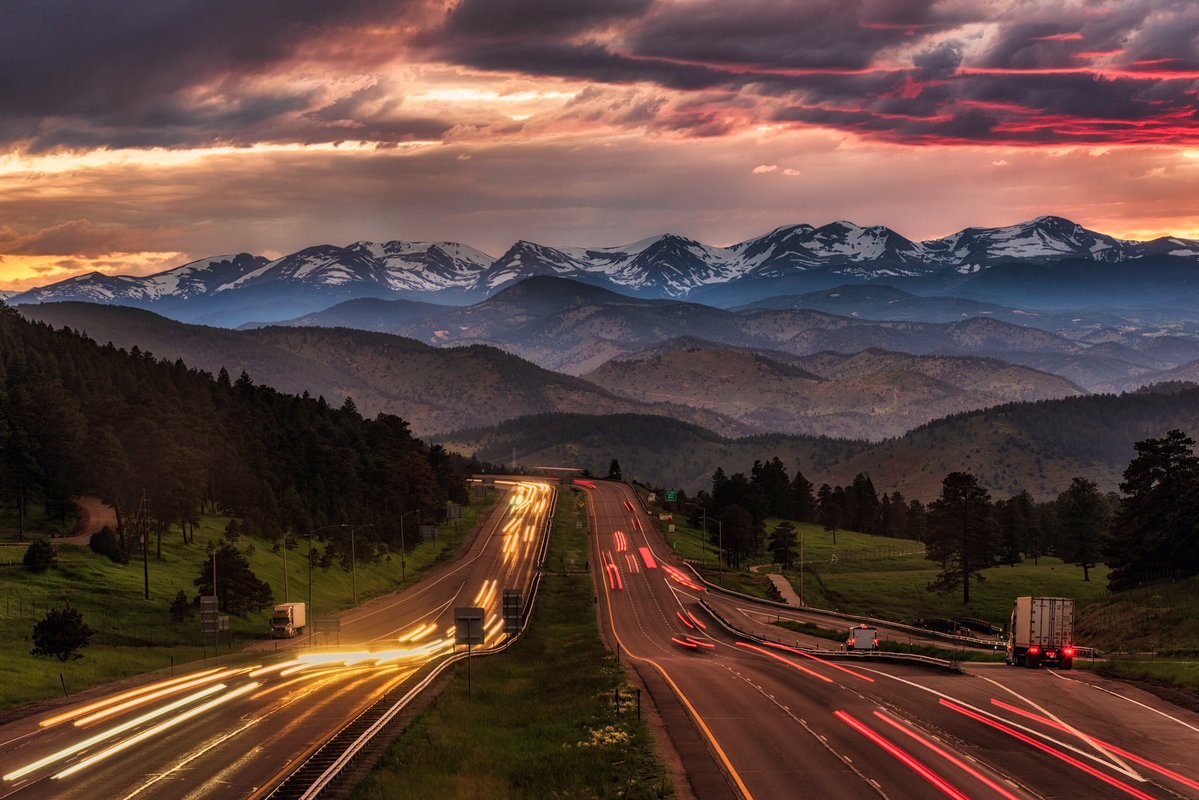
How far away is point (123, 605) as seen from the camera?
300 feet

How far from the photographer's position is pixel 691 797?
33.5 m

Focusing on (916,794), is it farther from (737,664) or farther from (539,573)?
(539,573)

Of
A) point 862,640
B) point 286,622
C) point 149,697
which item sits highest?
point 149,697

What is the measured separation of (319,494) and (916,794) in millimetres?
142424

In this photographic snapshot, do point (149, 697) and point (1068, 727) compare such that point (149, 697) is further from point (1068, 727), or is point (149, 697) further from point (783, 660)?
point (1068, 727)

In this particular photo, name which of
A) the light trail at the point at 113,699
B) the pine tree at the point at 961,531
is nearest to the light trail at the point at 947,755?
the light trail at the point at 113,699

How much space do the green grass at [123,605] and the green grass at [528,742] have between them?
70.5 ft

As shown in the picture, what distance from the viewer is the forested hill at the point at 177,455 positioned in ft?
387

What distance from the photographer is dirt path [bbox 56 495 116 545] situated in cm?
11550

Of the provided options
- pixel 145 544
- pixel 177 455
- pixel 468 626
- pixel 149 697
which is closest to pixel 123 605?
pixel 145 544

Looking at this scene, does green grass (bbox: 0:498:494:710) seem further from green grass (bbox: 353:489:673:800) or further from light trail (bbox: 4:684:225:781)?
green grass (bbox: 353:489:673:800)

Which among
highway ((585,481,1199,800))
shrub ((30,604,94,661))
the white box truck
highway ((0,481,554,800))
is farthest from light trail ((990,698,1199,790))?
shrub ((30,604,94,661))

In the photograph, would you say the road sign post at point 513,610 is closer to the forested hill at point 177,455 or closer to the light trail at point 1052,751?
the light trail at point 1052,751

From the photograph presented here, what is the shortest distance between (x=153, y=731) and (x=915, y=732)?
2941 cm
